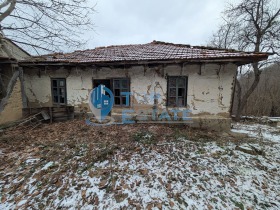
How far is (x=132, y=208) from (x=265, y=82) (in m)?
16.4

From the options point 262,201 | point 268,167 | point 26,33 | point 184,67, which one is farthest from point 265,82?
point 26,33

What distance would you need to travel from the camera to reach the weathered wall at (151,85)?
557cm

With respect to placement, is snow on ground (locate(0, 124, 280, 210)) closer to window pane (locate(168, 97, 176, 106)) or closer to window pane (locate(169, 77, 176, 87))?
window pane (locate(168, 97, 176, 106))

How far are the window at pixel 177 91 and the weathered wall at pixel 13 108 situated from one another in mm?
7456

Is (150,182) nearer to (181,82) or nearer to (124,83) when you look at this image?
(181,82)

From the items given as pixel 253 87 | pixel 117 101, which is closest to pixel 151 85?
pixel 117 101

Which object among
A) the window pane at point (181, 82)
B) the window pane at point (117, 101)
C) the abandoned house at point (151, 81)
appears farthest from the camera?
the window pane at point (117, 101)

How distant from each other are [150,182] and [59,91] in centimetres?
660

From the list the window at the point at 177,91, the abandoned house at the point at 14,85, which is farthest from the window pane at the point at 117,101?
the abandoned house at the point at 14,85

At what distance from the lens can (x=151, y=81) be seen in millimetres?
6066

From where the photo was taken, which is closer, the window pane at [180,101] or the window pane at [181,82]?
the window pane at [181,82]

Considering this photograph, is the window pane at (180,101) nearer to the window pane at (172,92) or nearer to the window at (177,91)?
the window at (177,91)

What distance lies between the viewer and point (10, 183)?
2.74m

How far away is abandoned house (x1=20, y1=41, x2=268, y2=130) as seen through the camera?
17.9 feet
